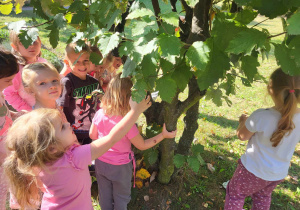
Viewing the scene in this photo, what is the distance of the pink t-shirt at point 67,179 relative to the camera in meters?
1.56

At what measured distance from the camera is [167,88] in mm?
1170

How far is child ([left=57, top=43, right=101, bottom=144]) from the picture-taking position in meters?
2.60

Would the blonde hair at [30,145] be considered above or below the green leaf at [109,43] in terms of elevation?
below

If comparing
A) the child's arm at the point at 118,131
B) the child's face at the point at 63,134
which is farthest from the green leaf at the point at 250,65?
the child's face at the point at 63,134

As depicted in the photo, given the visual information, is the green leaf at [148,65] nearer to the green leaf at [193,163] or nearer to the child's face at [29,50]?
the green leaf at [193,163]

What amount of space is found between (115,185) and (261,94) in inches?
174

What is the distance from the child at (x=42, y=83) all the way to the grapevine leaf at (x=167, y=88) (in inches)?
57.2

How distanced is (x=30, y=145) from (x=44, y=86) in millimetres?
946

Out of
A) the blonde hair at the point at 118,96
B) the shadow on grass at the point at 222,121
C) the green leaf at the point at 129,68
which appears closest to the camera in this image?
the green leaf at the point at 129,68

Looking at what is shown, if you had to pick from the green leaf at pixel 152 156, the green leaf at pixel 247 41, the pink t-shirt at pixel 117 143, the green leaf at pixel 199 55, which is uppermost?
the green leaf at pixel 247 41

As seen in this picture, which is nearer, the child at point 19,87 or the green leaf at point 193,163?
the green leaf at point 193,163

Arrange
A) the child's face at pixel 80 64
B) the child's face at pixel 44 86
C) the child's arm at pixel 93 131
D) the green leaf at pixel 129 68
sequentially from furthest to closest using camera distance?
the child's face at pixel 80 64, the child's face at pixel 44 86, the child's arm at pixel 93 131, the green leaf at pixel 129 68

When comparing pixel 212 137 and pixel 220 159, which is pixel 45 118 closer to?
pixel 220 159

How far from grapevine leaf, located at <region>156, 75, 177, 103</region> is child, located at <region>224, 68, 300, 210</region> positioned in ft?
3.50
